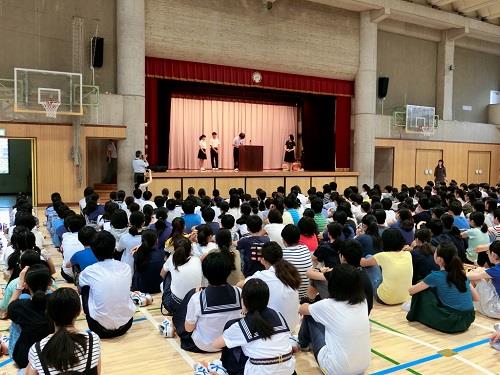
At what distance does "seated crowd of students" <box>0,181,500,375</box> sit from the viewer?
282 centimetres

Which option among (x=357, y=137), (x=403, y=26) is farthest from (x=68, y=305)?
(x=403, y=26)

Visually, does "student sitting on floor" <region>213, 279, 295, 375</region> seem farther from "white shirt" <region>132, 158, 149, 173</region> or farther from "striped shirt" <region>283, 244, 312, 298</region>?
"white shirt" <region>132, 158, 149, 173</region>

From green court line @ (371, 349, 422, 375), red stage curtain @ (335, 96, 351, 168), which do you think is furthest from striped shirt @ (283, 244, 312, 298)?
red stage curtain @ (335, 96, 351, 168)

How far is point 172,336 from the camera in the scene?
4.29m

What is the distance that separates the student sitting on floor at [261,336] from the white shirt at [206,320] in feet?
2.18

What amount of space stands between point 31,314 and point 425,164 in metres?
19.0

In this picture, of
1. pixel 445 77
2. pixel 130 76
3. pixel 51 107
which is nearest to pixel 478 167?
pixel 445 77

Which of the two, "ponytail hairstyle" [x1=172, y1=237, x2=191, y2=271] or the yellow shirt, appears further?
the yellow shirt

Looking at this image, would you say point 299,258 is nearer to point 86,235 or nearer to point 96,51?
point 86,235

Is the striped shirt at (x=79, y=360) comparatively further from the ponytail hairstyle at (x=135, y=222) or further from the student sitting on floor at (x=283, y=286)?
the ponytail hairstyle at (x=135, y=222)

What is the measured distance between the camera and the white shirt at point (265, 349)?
2.81 metres

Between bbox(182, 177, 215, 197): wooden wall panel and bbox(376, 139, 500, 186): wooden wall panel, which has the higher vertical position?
bbox(376, 139, 500, 186): wooden wall panel

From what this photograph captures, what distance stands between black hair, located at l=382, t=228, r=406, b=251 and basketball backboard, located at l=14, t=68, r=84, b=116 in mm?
9990

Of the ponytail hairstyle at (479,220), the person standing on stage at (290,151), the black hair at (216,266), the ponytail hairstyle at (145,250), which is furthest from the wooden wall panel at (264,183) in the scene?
the black hair at (216,266)
